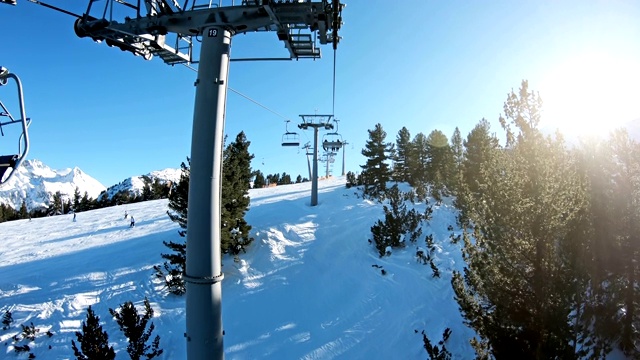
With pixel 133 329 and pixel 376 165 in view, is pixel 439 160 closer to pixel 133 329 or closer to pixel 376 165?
pixel 376 165

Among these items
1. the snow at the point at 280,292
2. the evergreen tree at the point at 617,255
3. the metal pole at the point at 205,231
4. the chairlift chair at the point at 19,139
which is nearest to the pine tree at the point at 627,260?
the evergreen tree at the point at 617,255

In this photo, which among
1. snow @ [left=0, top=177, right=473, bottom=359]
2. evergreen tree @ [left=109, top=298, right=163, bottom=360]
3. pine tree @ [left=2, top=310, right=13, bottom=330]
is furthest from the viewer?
pine tree @ [left=2, top=310, right=13, bottom=330]

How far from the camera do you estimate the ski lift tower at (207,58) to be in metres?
4.41

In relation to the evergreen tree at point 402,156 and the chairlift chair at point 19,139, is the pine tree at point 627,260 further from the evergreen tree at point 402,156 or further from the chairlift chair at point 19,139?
the evergreen tree at point 402,156

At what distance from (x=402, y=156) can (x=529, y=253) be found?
33446 mm

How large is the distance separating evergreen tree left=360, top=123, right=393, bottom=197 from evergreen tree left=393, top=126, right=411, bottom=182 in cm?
535

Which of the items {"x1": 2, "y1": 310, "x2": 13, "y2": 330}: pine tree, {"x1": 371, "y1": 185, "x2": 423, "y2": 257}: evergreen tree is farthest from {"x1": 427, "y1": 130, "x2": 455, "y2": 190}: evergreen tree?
{"x1": 2, "y1": 310, "x2": 13, "y2": 330}: pine tree

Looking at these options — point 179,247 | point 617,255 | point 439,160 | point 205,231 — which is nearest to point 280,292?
point 179,247

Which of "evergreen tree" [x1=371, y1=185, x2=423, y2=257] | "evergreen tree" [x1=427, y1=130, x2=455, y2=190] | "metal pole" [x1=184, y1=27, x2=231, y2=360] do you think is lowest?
"evergreen tree" [x1=371, y1=185, x2=423, y2=257]

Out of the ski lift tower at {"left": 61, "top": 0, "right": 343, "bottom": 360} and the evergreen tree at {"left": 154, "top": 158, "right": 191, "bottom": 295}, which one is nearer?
the ski lift tower at {"left": 61, "top": 0, "right": 343, "bottom": 360}

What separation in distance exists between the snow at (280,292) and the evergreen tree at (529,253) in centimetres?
365

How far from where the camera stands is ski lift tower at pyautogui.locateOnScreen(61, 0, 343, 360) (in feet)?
14.5

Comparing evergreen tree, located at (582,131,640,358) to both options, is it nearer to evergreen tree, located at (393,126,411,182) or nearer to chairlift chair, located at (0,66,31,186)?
chairlift chair, located at (0,66,31,186)

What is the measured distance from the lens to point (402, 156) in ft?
131
